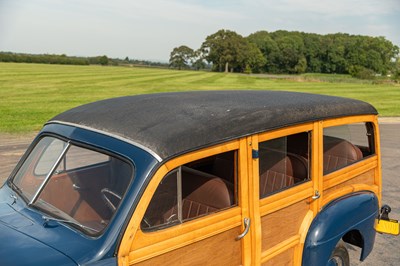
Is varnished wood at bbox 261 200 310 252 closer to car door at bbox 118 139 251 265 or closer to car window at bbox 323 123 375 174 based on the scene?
car door at bbox 118 139 251 265

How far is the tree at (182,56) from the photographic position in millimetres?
134875

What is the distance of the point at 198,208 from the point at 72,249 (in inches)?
35.5

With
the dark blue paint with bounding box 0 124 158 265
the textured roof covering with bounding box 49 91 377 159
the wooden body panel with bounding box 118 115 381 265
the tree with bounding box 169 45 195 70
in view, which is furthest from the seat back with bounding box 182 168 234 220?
the tree with bounding box 169 45 195 70

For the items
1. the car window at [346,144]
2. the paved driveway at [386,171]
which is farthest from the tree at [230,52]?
the car window at [346,144]

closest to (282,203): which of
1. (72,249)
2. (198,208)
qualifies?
(198,208)

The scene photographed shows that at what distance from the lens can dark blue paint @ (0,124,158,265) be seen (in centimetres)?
199

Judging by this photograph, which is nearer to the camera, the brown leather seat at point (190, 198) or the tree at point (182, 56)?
the brown leather seat at point (190, 198)

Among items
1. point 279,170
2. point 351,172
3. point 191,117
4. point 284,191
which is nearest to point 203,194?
point 191,117

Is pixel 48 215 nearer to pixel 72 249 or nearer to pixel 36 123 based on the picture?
pixel 72 249

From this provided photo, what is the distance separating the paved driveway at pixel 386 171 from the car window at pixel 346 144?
4.63 feet

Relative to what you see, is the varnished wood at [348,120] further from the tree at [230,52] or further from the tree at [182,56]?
the tree at [182,56]

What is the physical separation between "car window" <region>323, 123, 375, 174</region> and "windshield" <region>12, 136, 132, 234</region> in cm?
195

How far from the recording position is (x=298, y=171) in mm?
3363

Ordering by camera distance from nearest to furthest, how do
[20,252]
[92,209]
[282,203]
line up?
[20,252], [92,209], [282,203]
